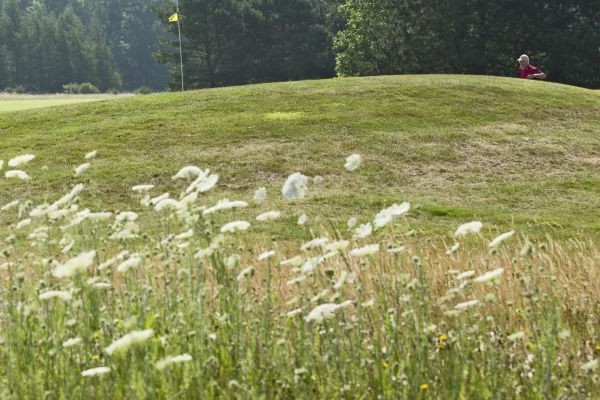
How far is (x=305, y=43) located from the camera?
63469mm

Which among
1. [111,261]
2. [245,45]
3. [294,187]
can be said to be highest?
[294,187]

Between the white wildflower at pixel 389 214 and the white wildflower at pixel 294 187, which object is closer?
the white wildflower at pixel 389 214

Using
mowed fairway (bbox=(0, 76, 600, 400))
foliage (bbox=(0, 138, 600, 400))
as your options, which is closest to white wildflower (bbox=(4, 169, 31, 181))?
mowed fairway (bbox=(0, 76, 600, 400))

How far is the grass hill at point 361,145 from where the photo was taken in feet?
40.0

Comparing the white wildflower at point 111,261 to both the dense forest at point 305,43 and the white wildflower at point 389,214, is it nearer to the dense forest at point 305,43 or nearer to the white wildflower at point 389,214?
the white wildflower at point 389,214

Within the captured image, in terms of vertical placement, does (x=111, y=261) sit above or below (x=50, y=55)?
above

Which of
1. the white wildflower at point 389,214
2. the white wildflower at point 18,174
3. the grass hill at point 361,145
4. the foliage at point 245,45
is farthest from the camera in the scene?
the foliage at point 245,45

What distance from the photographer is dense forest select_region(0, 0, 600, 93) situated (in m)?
40.4

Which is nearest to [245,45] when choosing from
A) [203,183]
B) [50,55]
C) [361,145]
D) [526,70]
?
[50,55]

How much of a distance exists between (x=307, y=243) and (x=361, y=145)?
447 inches

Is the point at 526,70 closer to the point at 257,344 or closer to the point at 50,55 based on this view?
the point at 257,344

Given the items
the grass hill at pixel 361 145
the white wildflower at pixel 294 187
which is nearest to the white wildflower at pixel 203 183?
the white wildflower at pixel 294 187

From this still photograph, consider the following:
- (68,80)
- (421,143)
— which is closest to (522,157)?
(421,143)

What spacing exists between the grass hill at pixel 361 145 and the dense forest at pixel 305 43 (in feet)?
63.6
